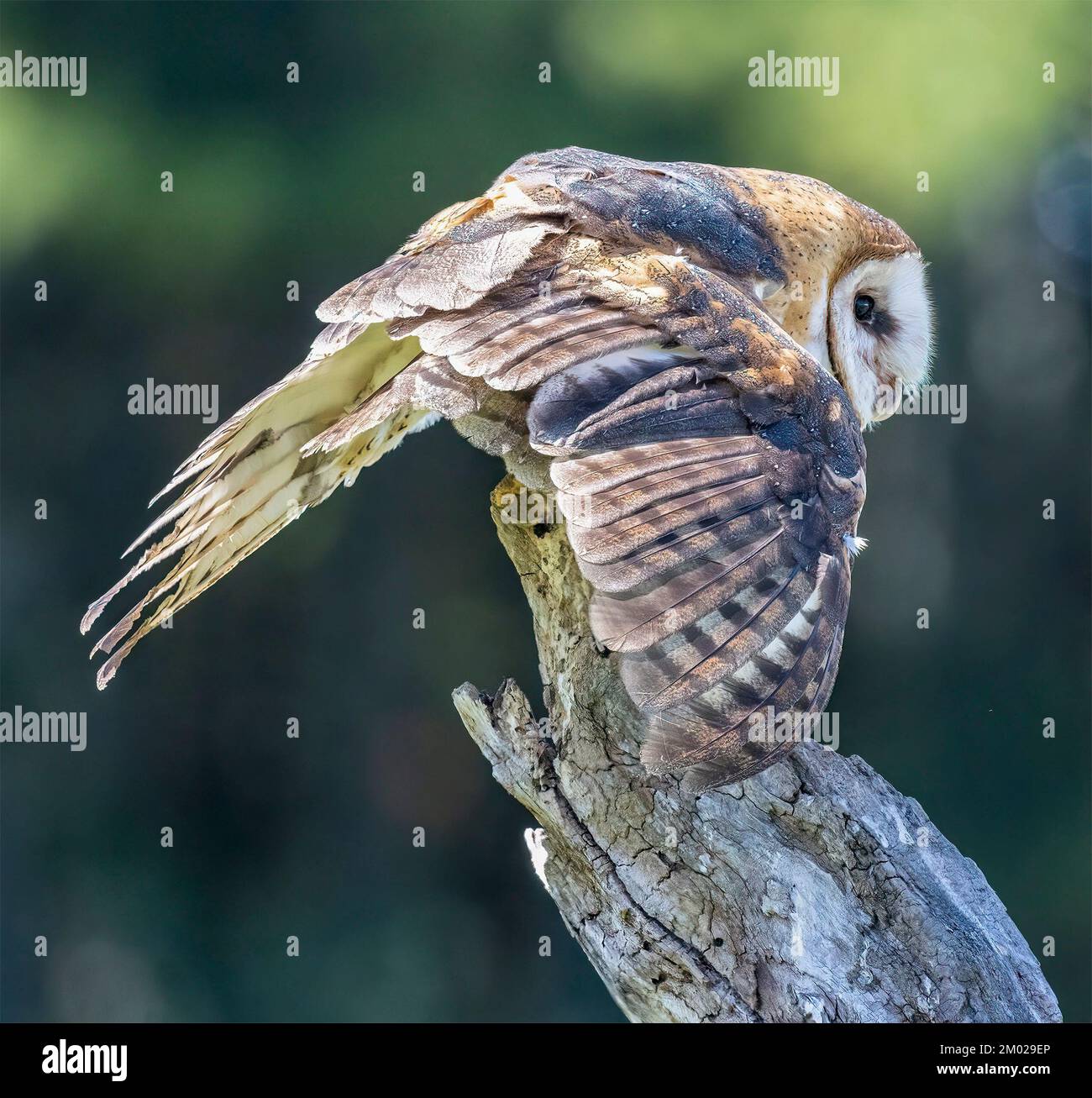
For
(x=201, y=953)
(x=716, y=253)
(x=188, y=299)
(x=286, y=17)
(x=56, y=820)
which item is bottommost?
(x=201, y=953)

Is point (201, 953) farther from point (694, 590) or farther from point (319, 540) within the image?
point (694, 590)

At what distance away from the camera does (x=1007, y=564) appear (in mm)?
5953

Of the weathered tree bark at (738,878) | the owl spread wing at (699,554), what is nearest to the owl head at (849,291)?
the owl spread wing at (699,554)

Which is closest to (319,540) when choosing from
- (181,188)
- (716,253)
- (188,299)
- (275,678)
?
(275,678)

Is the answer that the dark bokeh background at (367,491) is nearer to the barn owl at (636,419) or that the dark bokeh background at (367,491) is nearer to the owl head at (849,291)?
the owl head at (849,291)

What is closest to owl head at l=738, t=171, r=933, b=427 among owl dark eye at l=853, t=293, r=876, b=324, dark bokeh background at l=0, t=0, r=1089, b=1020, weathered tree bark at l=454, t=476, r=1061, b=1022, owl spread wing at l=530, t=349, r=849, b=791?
owl dark eye at l=853, t=293, r=876, b=324

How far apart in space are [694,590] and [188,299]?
13.2 ft

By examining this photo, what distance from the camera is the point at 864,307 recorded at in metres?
A: 3.28

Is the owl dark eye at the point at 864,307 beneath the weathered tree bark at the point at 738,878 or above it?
above

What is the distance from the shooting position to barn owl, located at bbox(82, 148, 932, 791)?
207 centimetres

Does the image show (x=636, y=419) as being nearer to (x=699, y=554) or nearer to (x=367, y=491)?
(x=699, y=554)

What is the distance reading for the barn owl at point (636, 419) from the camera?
2.07 metres

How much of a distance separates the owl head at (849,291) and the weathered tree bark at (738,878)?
3.02ft

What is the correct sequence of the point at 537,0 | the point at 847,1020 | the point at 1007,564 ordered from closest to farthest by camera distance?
1. the point at 847,1020
2. the point at 537,0
3. the point at 1007,564
